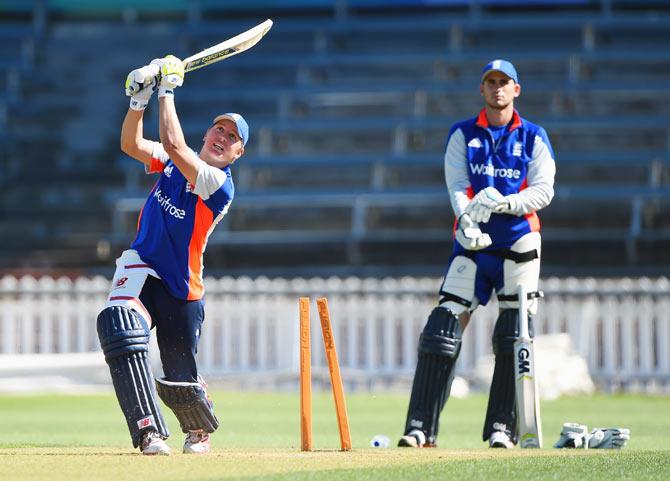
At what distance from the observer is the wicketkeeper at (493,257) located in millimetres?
7707

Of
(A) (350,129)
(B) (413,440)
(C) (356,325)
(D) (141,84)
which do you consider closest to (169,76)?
(D) (141,84)

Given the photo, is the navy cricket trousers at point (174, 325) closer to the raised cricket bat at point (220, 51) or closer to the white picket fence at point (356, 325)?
the raised cricket bat at point (220, 51)

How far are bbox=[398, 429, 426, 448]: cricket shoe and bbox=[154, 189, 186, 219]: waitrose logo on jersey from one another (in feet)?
5.80

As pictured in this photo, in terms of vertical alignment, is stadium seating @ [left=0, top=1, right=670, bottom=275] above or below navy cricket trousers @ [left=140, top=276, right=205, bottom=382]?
above

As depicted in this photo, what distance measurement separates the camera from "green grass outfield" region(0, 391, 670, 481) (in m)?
6.00

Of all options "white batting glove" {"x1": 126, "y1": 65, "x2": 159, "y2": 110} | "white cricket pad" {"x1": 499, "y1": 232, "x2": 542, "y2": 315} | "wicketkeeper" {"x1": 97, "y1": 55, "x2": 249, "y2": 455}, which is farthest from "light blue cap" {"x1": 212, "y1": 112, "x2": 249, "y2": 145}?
"white cricket pad" {"x1": 499, "y1": 232, "x2": 542, "y2": 315}

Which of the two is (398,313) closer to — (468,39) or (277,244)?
(277,244)

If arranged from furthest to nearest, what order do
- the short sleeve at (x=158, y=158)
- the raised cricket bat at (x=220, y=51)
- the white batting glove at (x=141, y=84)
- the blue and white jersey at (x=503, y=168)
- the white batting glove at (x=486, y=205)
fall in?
the blue and white jersey at (x=503, y=168) < the white batting glove at (x=486, y=205) < the raised cricket bat at (x=220, y=51) < the short sleeve at (x=158, y=158) < the white batting glove at (x=141, y=84)

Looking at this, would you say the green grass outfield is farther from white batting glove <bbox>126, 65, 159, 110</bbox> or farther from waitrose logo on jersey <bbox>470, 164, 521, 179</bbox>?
white batting glove <bbox>126, 65, 159, 110</bbox>

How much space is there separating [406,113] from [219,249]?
416cm

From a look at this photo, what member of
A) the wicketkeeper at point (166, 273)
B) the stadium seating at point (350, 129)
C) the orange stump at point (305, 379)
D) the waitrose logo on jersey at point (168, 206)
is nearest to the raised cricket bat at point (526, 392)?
the orange stump at point (305, 379)

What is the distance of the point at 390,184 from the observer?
65.4ft

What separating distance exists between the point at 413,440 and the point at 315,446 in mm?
702

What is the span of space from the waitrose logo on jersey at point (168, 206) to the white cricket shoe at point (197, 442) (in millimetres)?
1118
